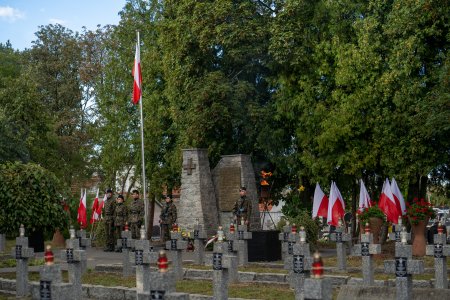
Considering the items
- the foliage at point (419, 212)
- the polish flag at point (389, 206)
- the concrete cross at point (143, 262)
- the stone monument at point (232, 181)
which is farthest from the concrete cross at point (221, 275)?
the stone monument at point (232, 181)

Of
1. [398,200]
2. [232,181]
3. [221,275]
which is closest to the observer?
[221,275]

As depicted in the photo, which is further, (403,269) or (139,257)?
(139,257)

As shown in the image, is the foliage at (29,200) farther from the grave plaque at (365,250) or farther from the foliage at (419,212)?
the foliage at (419,212)

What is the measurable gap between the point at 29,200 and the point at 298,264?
9.17 m

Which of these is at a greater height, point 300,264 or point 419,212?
Result: point 419,212

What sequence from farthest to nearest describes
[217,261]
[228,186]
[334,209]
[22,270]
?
1. [228,186]
2. [334,209]
3. [22,270]
4. [217,261]

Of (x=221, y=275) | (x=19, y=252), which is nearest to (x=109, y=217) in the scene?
(x=19, y=252)

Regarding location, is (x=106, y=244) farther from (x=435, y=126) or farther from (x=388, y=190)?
(x=435, y=126)

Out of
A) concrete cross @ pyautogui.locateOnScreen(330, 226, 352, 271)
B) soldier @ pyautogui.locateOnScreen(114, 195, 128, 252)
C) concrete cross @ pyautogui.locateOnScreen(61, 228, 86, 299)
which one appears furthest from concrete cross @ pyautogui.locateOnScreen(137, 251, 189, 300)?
soldier @ pyautogui.locateOnScreen(114, 195, 128, 252)

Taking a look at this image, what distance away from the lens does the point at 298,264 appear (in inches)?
531

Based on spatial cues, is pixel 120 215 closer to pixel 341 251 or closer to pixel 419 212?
pixel 341 251

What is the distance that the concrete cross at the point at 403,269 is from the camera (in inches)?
462

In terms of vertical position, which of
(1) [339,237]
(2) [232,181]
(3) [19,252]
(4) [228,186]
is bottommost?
(3) [19,252]

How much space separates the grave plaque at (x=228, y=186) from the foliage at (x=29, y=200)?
32.4 ft
